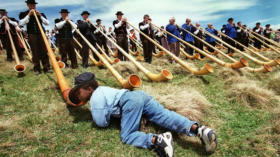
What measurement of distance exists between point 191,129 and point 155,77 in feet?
6.66

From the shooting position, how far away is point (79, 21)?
6.12 m

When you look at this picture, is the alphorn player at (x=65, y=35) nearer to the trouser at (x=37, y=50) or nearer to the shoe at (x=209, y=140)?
the trouser at (x=37, y=50)

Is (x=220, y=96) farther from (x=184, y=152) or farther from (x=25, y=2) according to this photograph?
(x=25, y=2)

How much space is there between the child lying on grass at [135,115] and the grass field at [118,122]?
14 centimetres

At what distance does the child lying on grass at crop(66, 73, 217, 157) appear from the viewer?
6.19 feet

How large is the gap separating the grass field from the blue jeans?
0.12m

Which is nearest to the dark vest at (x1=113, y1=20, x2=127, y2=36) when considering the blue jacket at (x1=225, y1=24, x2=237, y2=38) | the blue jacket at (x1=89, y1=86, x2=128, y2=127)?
the blue jacket at (x1=89, y1=86, x2=128, y2=127)

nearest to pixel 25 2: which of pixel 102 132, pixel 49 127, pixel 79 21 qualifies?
pixel 79 21

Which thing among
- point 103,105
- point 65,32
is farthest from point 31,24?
point 103,105

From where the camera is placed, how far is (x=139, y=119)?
211cm

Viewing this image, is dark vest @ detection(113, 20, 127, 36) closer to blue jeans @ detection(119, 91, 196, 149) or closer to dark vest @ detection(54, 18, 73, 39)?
dark vest @ detection(54, 18, 73, 39)

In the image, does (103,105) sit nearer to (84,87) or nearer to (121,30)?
(84,87)

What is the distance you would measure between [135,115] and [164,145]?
47 cm

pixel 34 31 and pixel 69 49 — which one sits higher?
pixel 34 31
